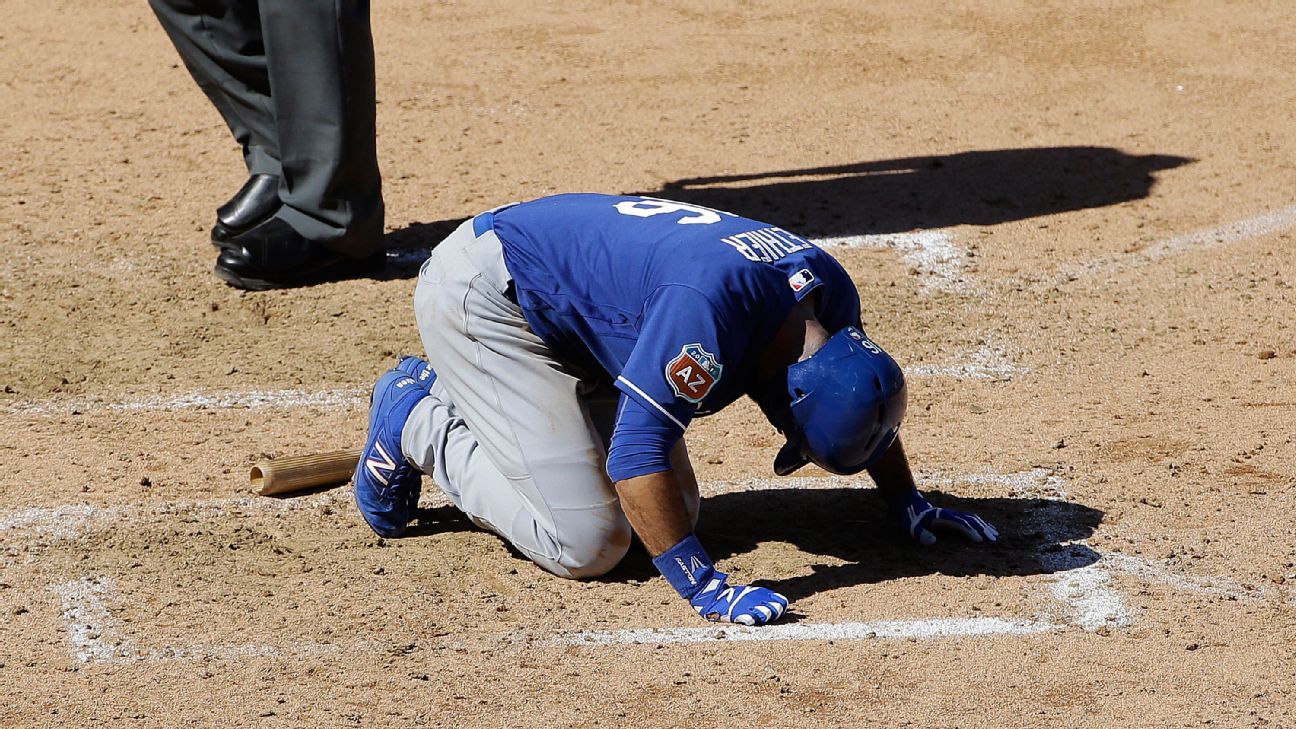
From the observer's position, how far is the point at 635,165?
7.22 m

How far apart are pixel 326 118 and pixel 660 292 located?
2.94m

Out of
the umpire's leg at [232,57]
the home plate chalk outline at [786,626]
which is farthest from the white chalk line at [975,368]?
the umpire's leg at [232,57]

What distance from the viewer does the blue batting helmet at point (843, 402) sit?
3.43m

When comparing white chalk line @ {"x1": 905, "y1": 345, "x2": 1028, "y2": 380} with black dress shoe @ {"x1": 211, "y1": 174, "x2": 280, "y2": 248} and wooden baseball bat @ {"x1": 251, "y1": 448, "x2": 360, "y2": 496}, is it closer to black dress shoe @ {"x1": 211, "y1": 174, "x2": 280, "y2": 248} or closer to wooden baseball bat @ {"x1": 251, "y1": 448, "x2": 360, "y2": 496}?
wooden baseball bat @ {"x1": 251, "y1": 448, "x2": 360, "y2": 496}

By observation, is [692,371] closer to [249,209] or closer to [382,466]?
[382,466]

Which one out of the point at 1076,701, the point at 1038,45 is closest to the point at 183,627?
the point at 1076,701

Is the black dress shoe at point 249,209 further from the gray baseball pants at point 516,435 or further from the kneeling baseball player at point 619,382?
the gray baseball pants at point 516,435

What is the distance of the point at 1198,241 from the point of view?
6316mm

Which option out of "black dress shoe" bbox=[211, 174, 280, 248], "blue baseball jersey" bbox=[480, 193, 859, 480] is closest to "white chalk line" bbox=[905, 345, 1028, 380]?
"blue baseball jersey" bbox=[480, 193, 859, 480]

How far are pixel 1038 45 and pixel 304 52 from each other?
4659mm

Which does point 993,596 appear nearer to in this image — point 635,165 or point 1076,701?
point 1076,701

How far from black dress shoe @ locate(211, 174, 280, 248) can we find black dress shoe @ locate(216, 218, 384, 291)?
75 millimetres

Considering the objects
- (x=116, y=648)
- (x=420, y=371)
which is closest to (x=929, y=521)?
(x=420, y=371)

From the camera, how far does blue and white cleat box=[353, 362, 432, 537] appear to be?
13.5 feet
